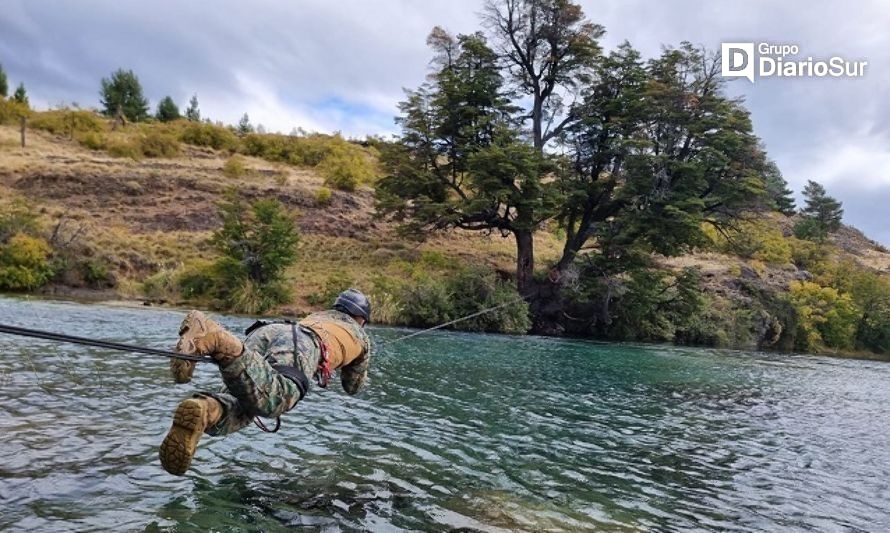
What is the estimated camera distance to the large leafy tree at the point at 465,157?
101ft

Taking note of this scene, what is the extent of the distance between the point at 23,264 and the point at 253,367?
26124 millimetres

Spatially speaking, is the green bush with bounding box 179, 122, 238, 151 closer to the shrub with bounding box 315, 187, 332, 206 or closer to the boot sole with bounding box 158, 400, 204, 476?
the shrub with bounding box 315, 187, 332, 206

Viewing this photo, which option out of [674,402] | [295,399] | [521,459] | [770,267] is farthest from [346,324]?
[770,267]

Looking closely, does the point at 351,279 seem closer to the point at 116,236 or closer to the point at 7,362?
the point at 116,236

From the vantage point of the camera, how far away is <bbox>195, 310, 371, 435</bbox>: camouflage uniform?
492cm

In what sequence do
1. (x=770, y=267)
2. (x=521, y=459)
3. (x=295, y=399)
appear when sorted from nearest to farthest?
1. (x=295, y=399)
2. (x=521, y=459)
3. (x=770, y=267)

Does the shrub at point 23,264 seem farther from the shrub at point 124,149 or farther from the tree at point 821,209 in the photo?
the tree at point 821,209

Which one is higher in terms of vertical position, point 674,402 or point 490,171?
point 490,171

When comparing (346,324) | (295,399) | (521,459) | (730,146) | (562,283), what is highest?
(730,146)

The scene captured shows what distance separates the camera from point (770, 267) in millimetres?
47281

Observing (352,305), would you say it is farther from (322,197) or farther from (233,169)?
(233,169)

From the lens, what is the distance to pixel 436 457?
25.3 ft

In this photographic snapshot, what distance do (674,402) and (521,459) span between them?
752 centimetres

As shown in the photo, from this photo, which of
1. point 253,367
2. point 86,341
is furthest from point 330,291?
point 86,341
